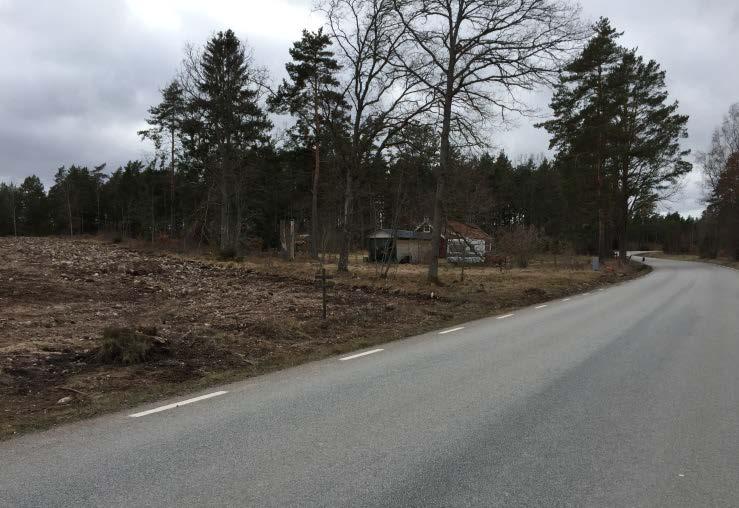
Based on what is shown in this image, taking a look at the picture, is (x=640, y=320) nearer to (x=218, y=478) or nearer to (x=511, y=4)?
(x=218, y=478)

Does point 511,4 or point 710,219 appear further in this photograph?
point 710,219

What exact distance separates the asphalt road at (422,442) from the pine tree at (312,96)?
65.2 feet

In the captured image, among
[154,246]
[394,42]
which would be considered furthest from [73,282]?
[154,246]

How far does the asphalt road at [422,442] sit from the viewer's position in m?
3.52

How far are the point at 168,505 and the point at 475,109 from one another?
63.0ft

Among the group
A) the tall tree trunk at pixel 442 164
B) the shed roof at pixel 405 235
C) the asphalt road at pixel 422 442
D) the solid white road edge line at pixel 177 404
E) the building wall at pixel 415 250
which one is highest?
the tall tree trunk at pixel 442 164

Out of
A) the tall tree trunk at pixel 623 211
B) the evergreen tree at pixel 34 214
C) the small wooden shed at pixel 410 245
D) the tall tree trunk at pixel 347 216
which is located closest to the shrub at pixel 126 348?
the tall tree trunk at pixel 347 216

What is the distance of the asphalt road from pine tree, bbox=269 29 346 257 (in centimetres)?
1987

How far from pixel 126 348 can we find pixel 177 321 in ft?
10.9

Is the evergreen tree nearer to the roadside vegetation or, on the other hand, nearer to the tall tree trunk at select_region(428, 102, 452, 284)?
the roadside vegetation

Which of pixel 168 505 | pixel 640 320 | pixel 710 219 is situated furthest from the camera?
pixel 710 219

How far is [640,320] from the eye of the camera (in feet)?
40.2

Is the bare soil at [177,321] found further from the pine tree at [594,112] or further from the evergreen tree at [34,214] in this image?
the evergreen tree at [34,214]

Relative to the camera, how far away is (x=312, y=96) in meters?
31.4
